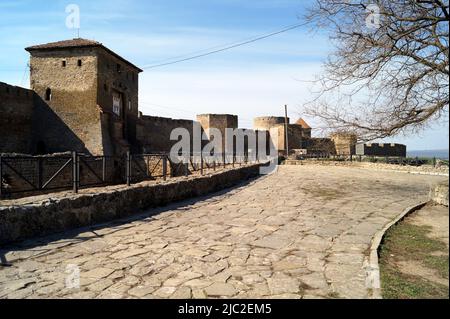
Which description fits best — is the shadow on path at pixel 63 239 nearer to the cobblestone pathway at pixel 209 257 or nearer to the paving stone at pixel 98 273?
the cobblestone pathway at pixel 209 257

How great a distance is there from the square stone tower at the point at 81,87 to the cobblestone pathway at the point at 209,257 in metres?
20.5

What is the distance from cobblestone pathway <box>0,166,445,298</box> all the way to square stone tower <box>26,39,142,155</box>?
67.1 feet

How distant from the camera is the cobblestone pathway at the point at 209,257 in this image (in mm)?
3414

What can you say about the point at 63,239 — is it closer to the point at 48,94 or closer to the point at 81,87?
the point at 81,87

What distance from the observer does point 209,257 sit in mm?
4430

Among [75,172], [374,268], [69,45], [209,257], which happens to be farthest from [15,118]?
[374,268]

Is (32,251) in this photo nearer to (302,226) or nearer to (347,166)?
(302,226)

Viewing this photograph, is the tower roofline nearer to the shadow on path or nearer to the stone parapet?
the stone parapet

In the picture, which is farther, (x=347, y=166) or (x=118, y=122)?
(x=118, y=122)

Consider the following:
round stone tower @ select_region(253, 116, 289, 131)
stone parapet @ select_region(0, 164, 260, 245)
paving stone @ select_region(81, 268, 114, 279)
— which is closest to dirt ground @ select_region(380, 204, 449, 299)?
paving stone @ select_region(81, 268, 114, 279)

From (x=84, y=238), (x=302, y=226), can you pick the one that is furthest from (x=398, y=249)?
(x=84, y=238)

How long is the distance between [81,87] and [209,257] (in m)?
25.1
